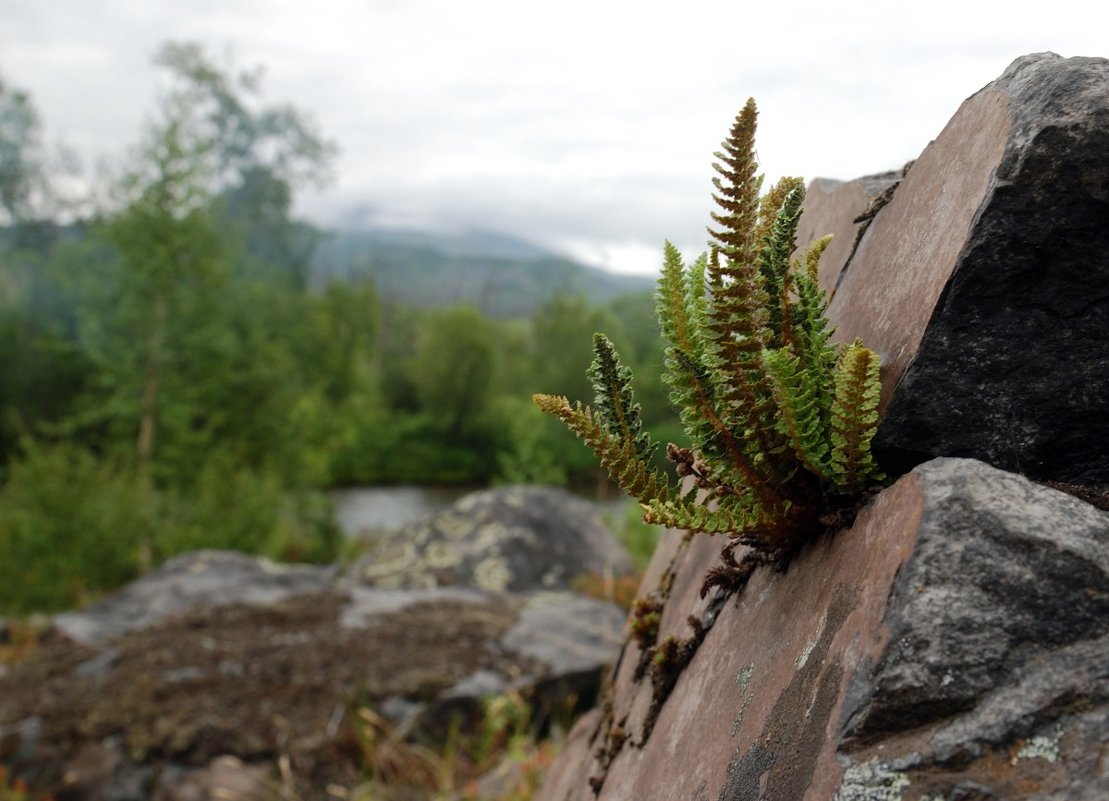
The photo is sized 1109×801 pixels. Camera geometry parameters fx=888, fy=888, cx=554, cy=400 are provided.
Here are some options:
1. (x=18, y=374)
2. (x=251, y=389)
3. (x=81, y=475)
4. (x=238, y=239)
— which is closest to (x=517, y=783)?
(x=81, y=475)

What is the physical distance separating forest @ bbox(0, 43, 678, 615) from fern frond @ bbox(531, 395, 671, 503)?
9.1 inches

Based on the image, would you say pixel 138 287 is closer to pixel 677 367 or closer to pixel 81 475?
pixel 81 475

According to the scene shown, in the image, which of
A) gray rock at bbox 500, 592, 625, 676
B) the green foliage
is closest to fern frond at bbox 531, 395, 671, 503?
gray rock at bbox 500, 592, 625, 676

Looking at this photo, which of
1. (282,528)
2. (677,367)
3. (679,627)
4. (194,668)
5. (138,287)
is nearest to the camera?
(677,367)

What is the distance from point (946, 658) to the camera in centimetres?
106

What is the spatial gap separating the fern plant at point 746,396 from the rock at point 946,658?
0.11 meters

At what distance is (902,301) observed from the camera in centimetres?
153

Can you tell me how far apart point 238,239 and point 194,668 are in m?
20.6

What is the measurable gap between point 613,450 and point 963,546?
57 centimetres

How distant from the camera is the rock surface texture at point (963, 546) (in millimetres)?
1037

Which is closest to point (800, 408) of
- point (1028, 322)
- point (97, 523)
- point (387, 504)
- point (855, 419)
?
point (855, 419)

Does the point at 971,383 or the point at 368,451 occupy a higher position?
the point at 971,383

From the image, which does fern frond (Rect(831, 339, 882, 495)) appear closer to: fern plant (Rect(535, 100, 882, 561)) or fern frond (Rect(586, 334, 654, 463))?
fern plant (Rect(535, 100, 882, 561))

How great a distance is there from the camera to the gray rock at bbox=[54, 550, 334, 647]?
8.24 m
